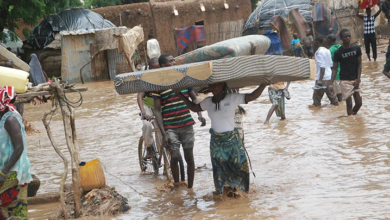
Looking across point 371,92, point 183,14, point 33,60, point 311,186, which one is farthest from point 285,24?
point 311,186

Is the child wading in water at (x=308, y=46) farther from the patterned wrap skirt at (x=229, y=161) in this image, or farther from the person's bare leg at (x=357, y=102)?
the patterned wrap skirt at (x=229, y=161)

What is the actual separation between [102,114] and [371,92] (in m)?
6.97

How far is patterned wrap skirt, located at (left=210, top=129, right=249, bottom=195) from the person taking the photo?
19.2 feet

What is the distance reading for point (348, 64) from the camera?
9297mm

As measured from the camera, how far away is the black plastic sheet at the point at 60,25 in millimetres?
24484

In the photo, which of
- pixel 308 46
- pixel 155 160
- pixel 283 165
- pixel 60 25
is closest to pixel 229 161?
pixel 283 165

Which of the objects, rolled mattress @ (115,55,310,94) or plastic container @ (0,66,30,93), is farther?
plastic container @ (0,66,30,93)

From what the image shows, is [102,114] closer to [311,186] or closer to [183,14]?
[311,186]

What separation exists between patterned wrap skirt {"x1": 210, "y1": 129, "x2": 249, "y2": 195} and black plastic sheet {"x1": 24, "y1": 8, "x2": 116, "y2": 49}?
63.4 feet

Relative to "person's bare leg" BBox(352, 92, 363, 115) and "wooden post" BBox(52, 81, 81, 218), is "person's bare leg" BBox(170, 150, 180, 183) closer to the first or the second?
"wooden post" BBox(52, 81, 81, 218)

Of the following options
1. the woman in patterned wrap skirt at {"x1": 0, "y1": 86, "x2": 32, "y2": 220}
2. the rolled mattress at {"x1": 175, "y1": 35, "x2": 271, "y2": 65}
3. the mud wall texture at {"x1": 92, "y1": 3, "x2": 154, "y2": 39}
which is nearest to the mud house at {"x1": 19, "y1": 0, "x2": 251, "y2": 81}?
the mud wall texture at {"x1": 92, "y1": 3, "x2": 154, "y2": 39}

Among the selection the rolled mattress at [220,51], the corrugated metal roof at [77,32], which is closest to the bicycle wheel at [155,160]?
the rolled mattress at [220,51]

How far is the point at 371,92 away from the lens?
12.2m

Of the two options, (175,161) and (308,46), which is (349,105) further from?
(308,46)
